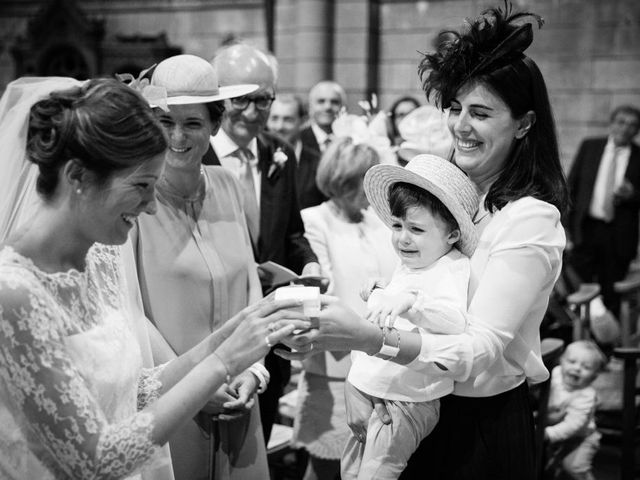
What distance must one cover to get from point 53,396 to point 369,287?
0.86 metres

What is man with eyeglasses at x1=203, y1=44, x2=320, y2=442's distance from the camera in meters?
3.48

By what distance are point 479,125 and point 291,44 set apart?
7.54 m

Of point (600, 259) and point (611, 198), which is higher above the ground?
point (611, 198)

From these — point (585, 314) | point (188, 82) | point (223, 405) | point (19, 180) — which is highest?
point (188, 82)

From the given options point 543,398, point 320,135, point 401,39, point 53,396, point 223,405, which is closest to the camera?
point 53,396

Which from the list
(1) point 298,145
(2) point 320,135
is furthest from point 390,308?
(1) point 298,145

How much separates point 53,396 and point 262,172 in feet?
7.17

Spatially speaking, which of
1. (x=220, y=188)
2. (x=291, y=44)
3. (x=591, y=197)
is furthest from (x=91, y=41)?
(x=220, y=188)

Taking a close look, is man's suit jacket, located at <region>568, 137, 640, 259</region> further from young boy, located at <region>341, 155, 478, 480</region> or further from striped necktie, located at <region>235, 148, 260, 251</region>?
young boy, located at <region>341, 155, 478, 480</region>

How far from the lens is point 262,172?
373cm

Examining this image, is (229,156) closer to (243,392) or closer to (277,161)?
(277,161)

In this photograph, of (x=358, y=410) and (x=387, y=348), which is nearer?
(x=387, y=348)

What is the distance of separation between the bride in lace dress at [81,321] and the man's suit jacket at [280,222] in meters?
1.62

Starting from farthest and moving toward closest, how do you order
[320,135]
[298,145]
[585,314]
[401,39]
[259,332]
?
[401,39] → [298,145] → [320,135] → [585,314] → [259,332]
